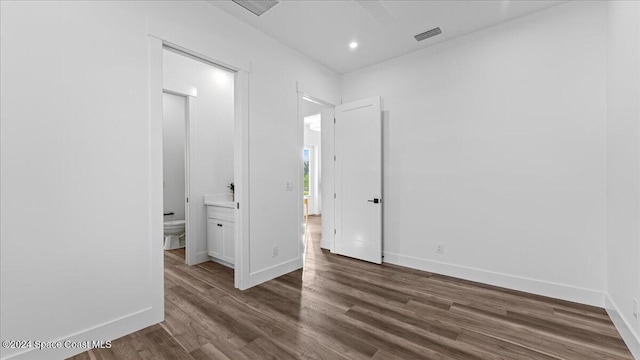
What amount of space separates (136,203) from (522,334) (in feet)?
10.4

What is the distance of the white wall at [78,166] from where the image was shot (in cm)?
168

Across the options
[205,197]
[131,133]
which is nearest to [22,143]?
[131,133]

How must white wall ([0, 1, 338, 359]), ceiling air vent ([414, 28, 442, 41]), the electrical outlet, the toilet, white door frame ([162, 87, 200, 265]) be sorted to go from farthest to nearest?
the toilet
white door frame ([162, 87, 200, 265])
the electrical outlet
ceiling air vent ([414, 28, 442, 41])
white wall ([0, 1, 338, 359])

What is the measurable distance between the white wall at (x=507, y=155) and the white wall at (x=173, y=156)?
3.72 m

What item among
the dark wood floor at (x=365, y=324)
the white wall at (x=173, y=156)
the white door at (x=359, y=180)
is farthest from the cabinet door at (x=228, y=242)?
the white wall at (x=173, y=156)

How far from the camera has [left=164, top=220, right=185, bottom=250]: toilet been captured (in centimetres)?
441

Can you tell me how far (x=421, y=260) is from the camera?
143 inches

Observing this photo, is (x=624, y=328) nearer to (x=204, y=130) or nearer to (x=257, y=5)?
(x=257, y=5)

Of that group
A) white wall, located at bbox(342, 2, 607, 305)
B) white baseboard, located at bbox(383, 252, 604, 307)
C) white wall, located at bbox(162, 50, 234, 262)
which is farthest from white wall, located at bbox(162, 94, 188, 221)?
white baseboard, located at bbox(383, 252, 604, 307)

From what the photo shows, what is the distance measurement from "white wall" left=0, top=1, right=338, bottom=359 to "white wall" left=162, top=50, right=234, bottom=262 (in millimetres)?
1370

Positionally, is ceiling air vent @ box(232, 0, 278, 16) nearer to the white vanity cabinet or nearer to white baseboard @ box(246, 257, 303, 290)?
the white vanity cabinet

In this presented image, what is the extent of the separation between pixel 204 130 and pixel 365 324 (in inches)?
130

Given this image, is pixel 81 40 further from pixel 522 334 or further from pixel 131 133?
pixel 522 334

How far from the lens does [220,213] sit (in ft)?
12.3
